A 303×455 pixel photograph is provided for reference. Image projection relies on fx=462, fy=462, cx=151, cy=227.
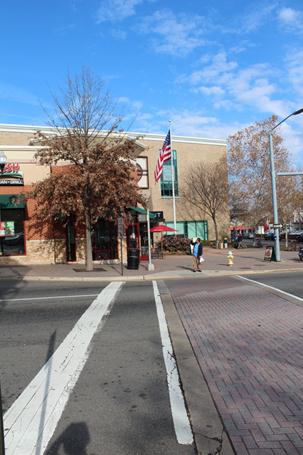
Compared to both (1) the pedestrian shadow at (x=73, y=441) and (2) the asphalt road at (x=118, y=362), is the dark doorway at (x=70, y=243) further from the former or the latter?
(1) the pedestrian shadow at (x=73, y=441)

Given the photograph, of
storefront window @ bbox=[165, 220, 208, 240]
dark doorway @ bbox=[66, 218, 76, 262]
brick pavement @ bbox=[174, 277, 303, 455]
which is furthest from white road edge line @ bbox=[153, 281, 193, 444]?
storefront window @ bbox=[165, 220, 208, 240]

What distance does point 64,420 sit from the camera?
14.5ft

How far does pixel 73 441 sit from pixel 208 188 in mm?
43180

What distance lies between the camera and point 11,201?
2383cm

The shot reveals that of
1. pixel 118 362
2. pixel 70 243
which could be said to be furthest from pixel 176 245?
pixel 118 362

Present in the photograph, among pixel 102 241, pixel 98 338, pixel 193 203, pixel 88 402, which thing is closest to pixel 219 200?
pixel 193 203

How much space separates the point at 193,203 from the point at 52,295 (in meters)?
35.2

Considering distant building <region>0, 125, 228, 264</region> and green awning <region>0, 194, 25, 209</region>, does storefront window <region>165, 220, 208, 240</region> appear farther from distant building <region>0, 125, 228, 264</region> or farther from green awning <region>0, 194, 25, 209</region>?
green awning <region>0, 194, 25, 209</region>

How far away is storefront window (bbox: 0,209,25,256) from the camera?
965 inches

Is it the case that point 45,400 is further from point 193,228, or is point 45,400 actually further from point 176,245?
point 193,228

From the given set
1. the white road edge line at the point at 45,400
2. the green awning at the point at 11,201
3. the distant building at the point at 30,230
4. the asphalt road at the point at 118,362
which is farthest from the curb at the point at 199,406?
the green awning at the point at 11,201

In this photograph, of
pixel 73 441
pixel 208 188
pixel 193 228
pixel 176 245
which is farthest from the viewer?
pixel 193 228

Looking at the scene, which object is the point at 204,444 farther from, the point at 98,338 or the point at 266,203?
the point at 266,203

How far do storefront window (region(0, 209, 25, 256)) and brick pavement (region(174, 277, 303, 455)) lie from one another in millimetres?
15512
